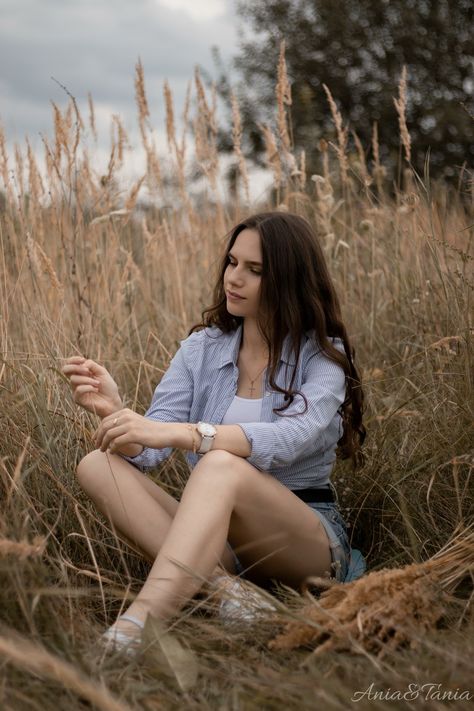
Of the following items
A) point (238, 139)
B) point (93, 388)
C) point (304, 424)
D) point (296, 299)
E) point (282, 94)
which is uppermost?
point (282, 94)

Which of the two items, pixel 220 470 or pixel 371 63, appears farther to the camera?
pixel 371 63

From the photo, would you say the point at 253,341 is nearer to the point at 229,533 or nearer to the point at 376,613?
the point at 229,533

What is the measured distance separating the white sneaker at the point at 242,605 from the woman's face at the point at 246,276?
0.69 metres

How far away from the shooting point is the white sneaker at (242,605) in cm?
171

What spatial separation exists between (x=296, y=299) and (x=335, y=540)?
58cm

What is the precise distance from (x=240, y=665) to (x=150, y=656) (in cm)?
16

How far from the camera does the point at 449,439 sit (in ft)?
7.20

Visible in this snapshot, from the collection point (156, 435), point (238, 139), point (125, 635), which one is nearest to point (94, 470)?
point (156, 435)

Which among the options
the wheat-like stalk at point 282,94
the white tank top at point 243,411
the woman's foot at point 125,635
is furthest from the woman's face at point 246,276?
the wheat-like stalk at point 282,94

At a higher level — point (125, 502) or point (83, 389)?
point (83, 389)

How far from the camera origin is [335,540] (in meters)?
2.09

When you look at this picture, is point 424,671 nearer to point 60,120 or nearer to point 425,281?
point 425,281

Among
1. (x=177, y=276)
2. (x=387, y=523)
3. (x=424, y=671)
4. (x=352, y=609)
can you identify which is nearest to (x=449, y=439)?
(x=387, y=523)

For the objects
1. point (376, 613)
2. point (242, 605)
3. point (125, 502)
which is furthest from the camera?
point (125, 502)
